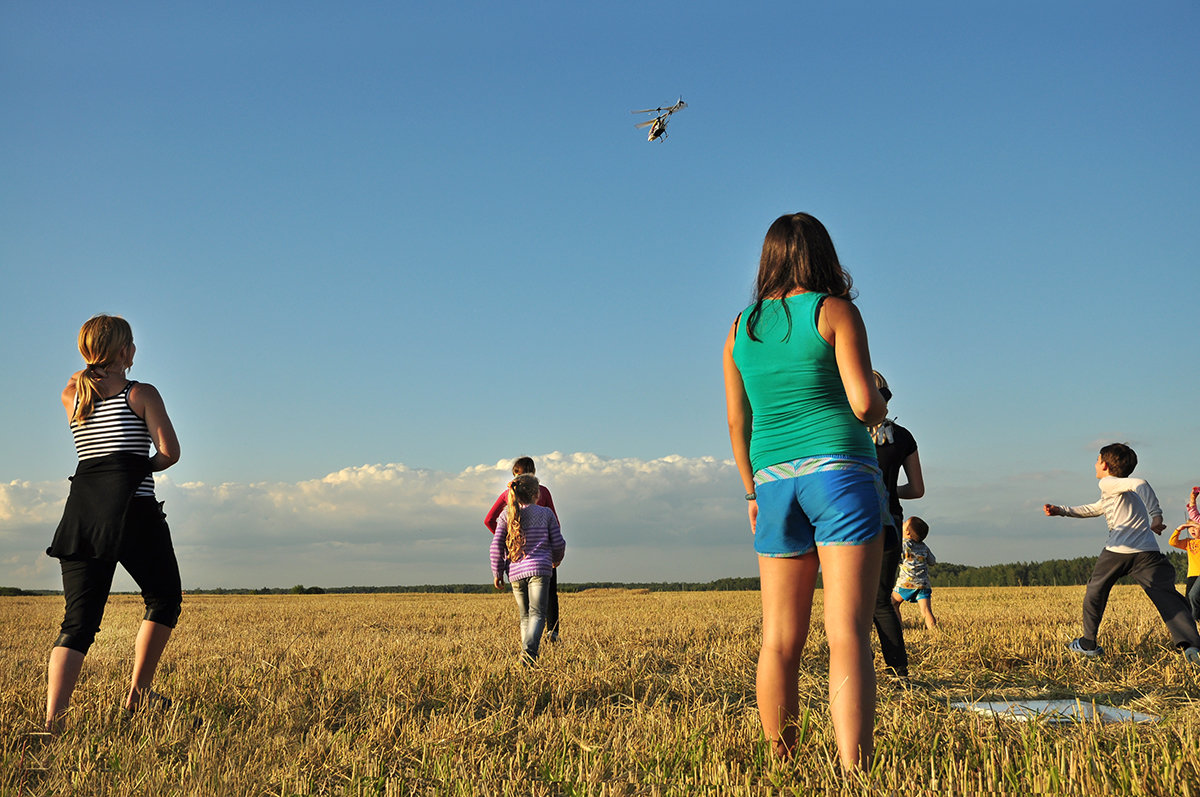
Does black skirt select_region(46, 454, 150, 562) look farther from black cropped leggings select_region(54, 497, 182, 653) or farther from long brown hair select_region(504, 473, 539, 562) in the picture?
long brown hair select_region(504, 473, 539, 562)

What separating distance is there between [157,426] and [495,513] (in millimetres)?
3784

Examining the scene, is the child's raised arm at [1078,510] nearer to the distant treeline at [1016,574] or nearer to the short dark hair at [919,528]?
the short dark hair at [919,528]

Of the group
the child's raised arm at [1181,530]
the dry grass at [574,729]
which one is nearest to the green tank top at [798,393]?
the dry grass at [574,729]

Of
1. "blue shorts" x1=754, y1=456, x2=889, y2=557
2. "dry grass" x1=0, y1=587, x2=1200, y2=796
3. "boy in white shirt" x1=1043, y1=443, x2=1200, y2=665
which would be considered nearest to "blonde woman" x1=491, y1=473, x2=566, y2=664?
"dry grass" x1=0, y1=587, x2=1200, y2=796

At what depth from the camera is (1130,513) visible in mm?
7316

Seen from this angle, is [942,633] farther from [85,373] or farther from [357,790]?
[85,373]

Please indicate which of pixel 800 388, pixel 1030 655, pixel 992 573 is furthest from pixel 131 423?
pixel 992 573

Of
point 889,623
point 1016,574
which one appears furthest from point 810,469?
point 1016,574

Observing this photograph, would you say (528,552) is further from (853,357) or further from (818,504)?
(853,357)

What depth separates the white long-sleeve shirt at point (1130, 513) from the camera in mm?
7270

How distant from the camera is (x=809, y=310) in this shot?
323 centimetres

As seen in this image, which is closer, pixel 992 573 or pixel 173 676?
pixel 173 676

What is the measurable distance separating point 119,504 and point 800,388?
3643 mm

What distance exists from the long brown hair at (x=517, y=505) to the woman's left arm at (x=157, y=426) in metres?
3.38
